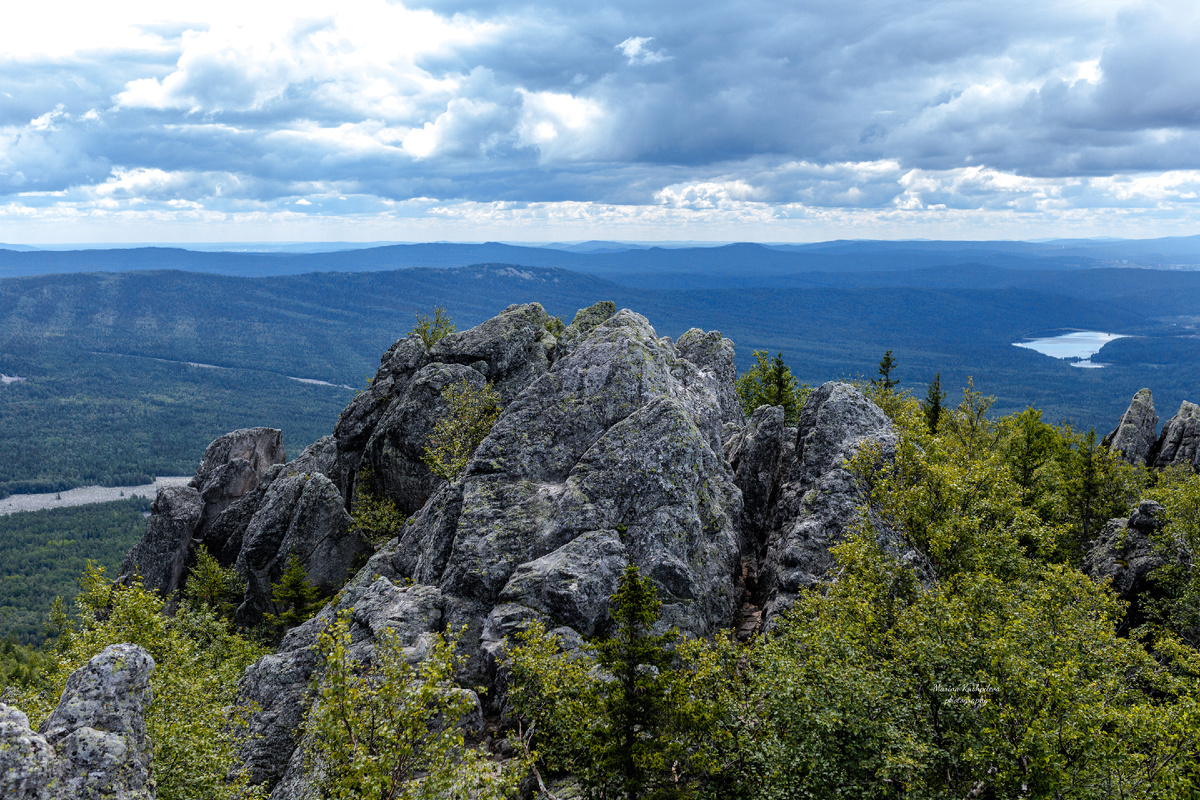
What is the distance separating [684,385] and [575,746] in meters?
33.0

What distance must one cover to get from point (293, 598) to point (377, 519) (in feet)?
32.1

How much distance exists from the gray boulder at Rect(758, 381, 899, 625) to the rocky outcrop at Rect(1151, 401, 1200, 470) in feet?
180

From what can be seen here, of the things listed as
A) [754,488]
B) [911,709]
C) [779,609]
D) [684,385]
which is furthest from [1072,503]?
[911,709]

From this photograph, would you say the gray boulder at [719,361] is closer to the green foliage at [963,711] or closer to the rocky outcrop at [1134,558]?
the rocky outcrop at [1134,558]

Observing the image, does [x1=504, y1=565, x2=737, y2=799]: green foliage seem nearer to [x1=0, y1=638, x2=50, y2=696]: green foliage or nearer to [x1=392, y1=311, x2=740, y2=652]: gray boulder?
[x1=392, y1=311, x2=740, y2=652]: gray boulder

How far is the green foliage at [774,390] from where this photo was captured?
92.5 m

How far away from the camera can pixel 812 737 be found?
22.1 m

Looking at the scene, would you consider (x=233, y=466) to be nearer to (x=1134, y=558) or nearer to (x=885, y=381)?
(x=1134, y=558)

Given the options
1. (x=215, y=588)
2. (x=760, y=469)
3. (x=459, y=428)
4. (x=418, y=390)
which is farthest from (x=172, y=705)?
(x=215, y=588)

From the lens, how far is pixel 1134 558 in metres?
41.4

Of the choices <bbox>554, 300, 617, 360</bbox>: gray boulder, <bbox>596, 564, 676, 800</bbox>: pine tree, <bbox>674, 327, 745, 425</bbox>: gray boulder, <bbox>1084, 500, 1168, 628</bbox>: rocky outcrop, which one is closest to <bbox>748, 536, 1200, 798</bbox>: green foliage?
<bbox>596, 564, 676, 800</bbox>: pine tree

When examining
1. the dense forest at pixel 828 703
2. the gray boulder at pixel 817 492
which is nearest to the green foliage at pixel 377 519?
the dense forest at pixel 828 703

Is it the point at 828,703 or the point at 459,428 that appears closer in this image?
the point at 828,703

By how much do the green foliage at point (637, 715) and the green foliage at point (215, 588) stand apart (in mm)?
51005
